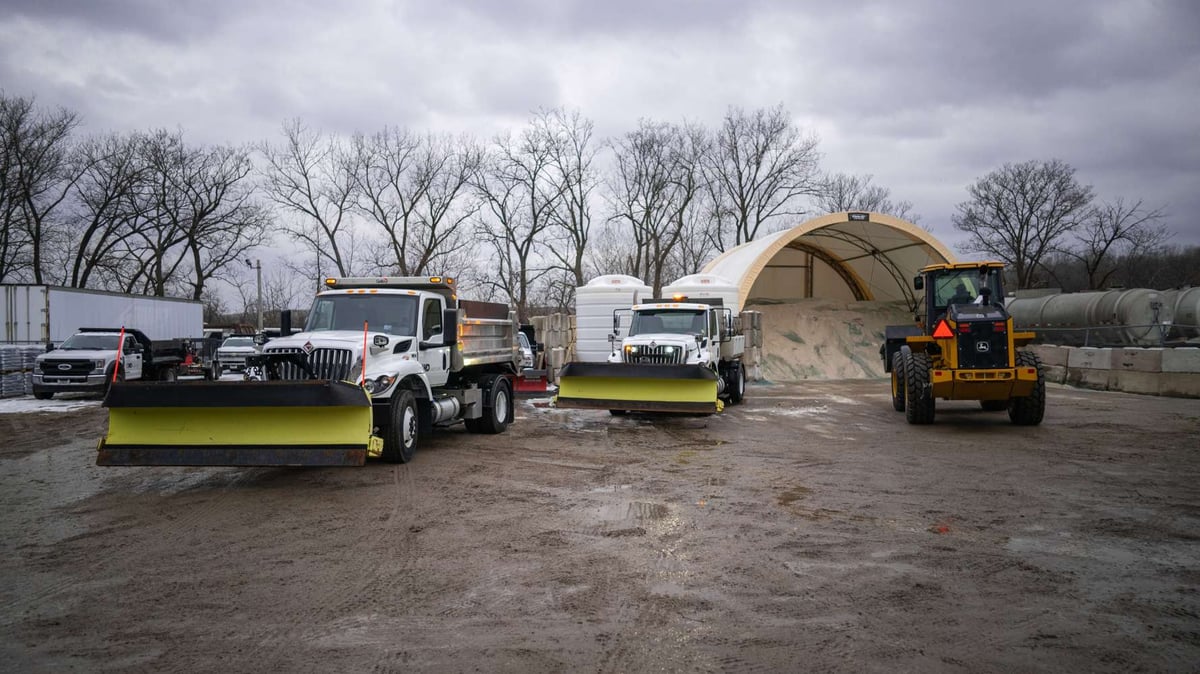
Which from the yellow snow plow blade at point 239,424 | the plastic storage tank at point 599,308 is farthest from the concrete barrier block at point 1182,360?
the yellow snow plow blade at point 239,424

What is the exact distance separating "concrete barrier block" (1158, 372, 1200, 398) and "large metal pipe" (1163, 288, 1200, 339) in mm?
8125

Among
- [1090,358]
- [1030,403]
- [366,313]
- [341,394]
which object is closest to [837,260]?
[1090,358]

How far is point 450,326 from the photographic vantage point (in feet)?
36.2

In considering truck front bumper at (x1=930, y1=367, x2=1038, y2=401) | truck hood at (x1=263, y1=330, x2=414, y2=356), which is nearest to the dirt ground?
truck hood at (x1=263, y1=330, x2=414, y2=356)

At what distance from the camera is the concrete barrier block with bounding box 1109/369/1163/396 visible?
1775 centimetres

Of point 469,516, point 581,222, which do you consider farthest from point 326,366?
point 581,222

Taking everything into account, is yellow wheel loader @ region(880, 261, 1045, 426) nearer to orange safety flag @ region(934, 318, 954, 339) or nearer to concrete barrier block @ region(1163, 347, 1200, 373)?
orange safety flag @ region(934, 318, 954, 339)

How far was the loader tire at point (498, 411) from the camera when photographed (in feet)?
40.9

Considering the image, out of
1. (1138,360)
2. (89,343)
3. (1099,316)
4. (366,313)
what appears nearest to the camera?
(366,313)

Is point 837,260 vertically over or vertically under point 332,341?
over

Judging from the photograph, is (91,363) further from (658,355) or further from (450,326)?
(658,355)

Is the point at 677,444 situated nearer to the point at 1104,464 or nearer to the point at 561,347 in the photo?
the point at 1104,464

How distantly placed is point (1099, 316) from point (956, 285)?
61.3 ft

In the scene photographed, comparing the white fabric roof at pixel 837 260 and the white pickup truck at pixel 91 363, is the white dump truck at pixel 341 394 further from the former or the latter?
the white fabric roof at pixel 837 260
